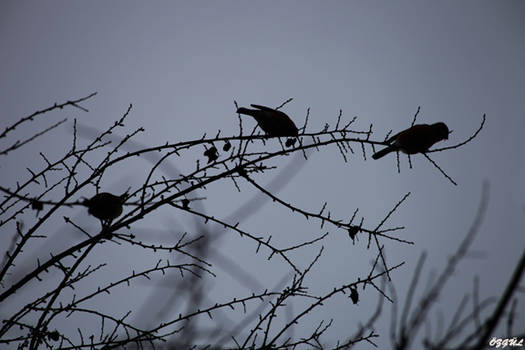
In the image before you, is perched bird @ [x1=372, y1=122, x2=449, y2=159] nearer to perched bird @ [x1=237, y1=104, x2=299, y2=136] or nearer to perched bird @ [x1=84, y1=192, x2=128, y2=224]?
perched bird @ [x1=237, y1=104, x2=299, y2=136]

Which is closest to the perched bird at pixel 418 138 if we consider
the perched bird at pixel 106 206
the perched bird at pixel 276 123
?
the perched bird at pixel 276 123

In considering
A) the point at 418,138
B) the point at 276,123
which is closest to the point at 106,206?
the point at 276,123

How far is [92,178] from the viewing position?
2168 mm

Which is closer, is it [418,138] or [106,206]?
[106,206]

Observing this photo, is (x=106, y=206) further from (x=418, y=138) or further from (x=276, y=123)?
(x=418, y=138)

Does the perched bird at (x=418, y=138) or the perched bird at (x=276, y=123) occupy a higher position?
the perched bird at (x=276, y=123)

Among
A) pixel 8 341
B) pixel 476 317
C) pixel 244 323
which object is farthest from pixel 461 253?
pixel 8 341

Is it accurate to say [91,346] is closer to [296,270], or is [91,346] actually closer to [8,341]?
[8,341]

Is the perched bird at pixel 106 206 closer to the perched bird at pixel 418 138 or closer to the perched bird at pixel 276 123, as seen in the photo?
the perched bird at pixel 276 123

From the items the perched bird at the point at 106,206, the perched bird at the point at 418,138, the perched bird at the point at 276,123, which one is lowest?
the perched bird at the point at 106,206

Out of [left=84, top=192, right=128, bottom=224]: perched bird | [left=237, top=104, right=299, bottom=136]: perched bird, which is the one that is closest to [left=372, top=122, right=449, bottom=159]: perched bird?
[left=237, top=104, right=299, bottom=136]: perched bird

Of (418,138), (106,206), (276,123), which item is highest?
(276,123)

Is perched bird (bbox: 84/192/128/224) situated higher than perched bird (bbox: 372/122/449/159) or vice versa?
perched bird (bbox: 372/122/449/159)

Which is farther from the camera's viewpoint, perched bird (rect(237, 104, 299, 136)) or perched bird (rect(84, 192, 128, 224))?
perched bird (rect(237, 104, 299, 136))
